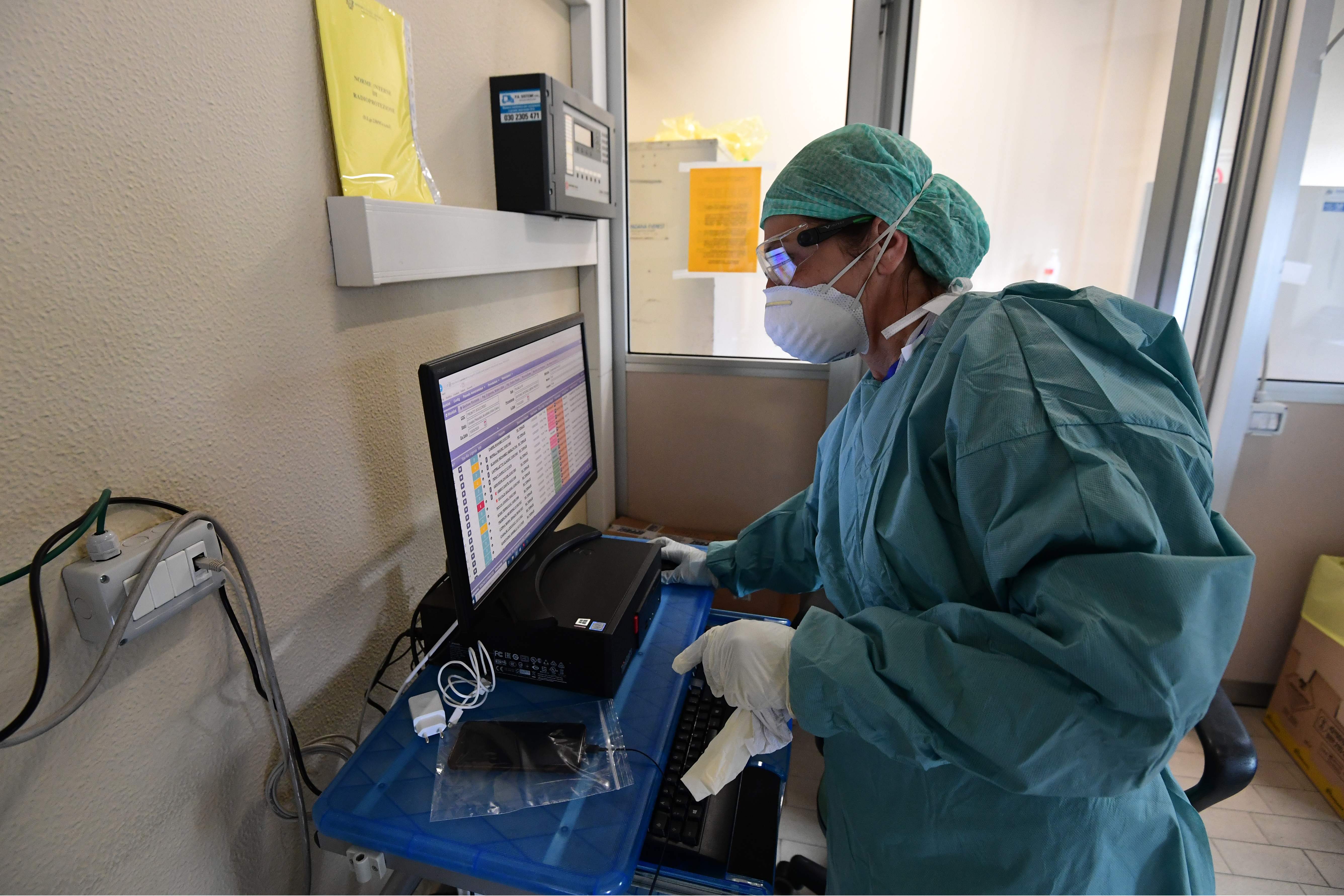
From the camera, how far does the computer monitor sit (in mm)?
777

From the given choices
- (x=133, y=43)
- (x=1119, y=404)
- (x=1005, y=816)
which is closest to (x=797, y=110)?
(x=1119, y=404)

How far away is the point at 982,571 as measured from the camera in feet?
2.46

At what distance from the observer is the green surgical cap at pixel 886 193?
945mm

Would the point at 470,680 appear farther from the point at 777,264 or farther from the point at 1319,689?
the point at 1319,689

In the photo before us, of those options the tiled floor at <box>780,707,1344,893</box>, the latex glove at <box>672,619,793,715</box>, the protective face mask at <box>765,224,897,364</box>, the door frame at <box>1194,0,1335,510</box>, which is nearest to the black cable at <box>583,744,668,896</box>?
the latex glove at <box>672,619,793,715</box>

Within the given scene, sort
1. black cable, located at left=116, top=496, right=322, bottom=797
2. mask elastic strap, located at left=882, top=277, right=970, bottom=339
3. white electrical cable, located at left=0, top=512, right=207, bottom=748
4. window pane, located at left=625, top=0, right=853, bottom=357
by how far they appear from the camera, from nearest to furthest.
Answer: white electrical cable, located at left=0, top=512, right=207, bottom=748
black cable, located at left=116, top=496, right=322, bottom=797
mask elastic strap, located at left=882, top=277, right=970, bottom=339
window pane, located at left=625, top=0, right=853, bottom=357

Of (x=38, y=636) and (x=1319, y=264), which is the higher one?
(x=1319, y=264)

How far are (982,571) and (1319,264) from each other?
1.94 metres

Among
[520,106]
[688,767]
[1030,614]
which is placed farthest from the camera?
[520,106]

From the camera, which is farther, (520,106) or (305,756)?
(520,106)

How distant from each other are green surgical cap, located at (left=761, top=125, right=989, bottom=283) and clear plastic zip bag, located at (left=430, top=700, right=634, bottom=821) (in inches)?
32.0

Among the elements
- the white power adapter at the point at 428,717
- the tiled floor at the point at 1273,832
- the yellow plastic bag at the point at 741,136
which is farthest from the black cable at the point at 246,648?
the tiled floor at the point at 1273,832

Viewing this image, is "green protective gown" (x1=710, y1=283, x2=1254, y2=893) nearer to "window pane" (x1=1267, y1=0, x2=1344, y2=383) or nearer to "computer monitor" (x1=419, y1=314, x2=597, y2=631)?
"computer monitor" (x1=419, y1=314, x2=597, y2=631)

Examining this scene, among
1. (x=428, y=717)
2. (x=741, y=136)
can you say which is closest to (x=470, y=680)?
(x=428, y=717)
